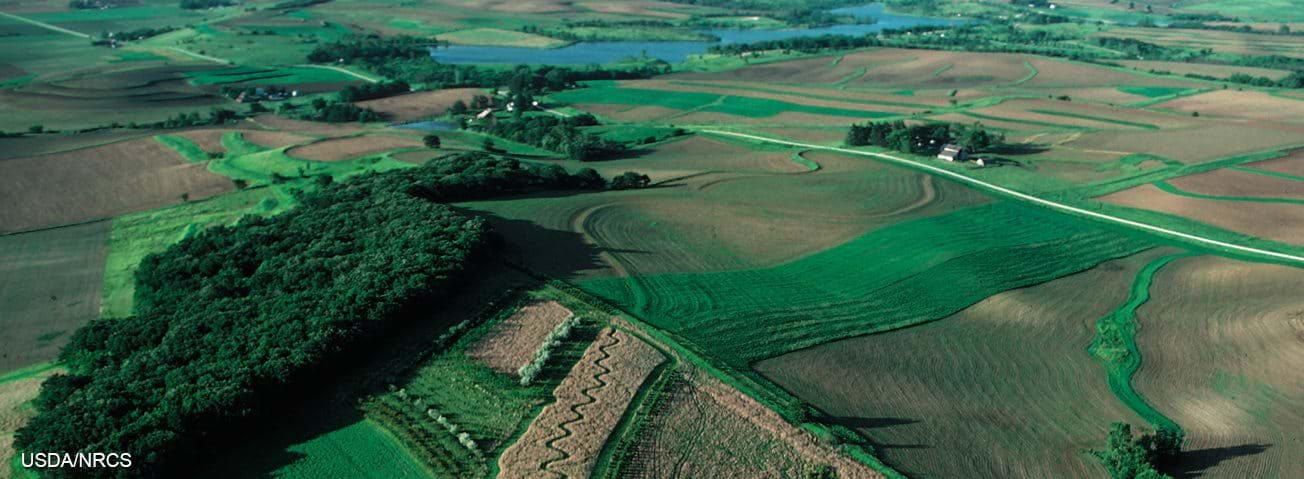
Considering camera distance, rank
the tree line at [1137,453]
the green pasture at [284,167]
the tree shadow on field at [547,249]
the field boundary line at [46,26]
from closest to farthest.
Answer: the tree line at [1137,453], the tree shadow on field at [547,249], the green pasture at [284,167], the field boundary line at [46,26]

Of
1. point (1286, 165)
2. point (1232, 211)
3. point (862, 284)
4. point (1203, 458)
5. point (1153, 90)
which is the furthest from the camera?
point (1153, 90)

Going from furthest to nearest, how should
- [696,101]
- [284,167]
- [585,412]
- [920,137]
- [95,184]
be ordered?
[696,101] → [920,137] → [284,167] → [95,184] → [585,412]


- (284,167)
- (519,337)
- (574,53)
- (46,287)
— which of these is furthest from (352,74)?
(519,337)

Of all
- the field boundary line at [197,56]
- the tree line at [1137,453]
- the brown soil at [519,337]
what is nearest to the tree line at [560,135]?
the brown soil at [519,337]

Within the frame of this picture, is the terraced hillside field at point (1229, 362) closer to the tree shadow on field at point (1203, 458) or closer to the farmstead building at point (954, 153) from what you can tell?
the tree shadow on field at point (1203, 458)

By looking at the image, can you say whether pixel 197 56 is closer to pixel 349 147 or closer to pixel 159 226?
pixel 349 147

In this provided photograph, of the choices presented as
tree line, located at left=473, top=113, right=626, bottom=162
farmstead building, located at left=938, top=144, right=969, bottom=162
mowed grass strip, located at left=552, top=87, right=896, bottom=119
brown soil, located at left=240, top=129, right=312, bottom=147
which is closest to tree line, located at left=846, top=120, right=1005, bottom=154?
farmstead building, located at left=938, top=144, right=969, bottom=162

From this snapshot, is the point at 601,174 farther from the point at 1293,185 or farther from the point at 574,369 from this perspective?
the point at 1293,185

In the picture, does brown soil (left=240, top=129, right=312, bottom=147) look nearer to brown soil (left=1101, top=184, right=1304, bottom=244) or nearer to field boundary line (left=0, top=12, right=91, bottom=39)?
brown soil (left=1101, top=184, right=1304, bottom=244)
